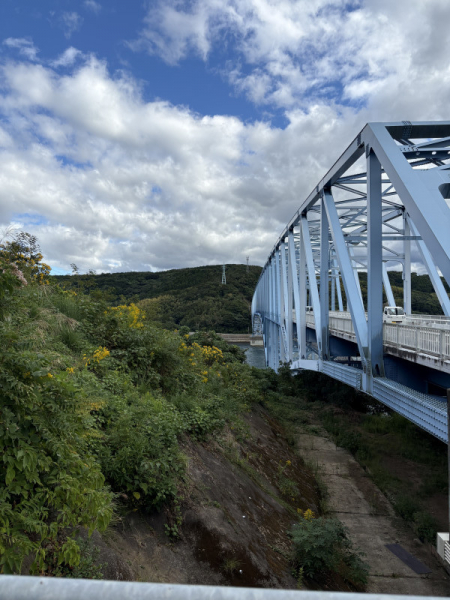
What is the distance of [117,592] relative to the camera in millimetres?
1000

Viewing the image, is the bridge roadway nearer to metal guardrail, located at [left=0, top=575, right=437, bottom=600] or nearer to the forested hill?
metal guardrail, located at [left=0, top=575, right=437, bottom=600]

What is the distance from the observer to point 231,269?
14175 centimetres

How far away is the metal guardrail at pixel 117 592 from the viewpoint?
992mm

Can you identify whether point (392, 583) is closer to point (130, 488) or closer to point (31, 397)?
point (130, 488)

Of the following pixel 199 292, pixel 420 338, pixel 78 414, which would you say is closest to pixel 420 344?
pixel 420 338

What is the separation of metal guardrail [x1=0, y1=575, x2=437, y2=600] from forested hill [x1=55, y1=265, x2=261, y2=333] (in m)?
58.7

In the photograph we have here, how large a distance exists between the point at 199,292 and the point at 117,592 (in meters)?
105

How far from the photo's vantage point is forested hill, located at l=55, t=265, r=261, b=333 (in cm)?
8762

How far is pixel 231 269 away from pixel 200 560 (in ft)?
451

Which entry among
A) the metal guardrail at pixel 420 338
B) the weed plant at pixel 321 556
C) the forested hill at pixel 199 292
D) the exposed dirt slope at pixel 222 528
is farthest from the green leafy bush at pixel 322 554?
the forested hill at pixel 199 292

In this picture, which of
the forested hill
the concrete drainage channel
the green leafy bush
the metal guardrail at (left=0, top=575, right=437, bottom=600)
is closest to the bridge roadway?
the green leafy bush

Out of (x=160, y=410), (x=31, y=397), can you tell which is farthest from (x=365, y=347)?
(x=31, y=397)

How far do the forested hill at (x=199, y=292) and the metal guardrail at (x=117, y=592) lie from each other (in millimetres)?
58741

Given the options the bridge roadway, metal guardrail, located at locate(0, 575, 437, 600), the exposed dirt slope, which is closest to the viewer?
metal guardrail, located at locate(0, 575, 437, 600)
